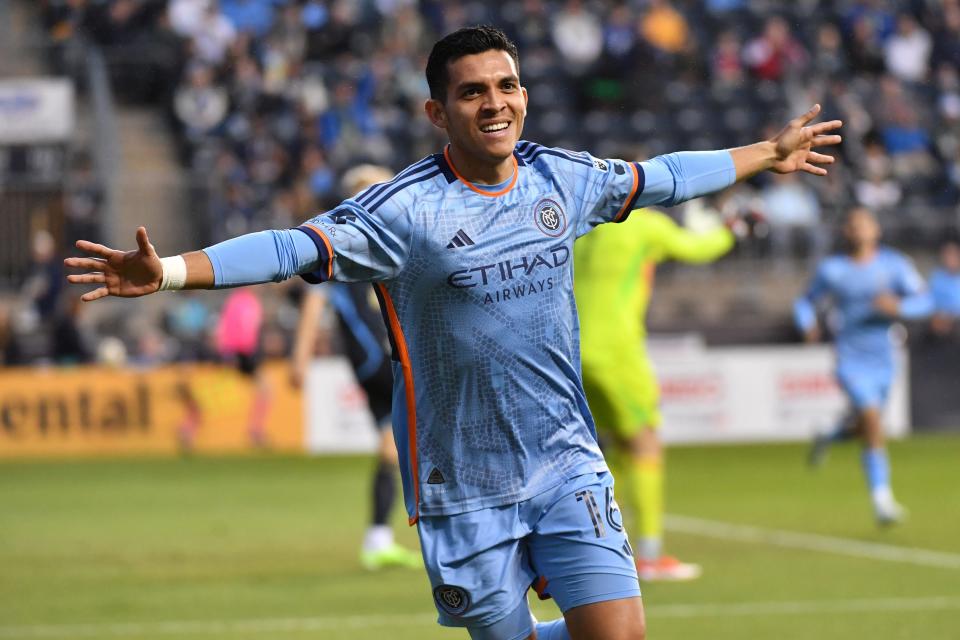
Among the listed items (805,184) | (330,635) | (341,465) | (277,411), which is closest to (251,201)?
(277,411)

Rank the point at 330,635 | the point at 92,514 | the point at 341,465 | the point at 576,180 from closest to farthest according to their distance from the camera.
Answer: the point at 576,180 < the point at 330,635 < the point at 92,514 < the point at 341,465

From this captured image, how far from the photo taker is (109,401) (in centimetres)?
2136

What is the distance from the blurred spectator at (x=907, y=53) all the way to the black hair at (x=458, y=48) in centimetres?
2418

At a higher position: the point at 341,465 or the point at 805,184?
the point at 805,184

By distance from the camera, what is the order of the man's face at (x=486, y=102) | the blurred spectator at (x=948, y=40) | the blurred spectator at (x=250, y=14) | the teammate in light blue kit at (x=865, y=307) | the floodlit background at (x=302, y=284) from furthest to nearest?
1. the blurred spectator at (x=948, y=40)
2. the blurred spectator at (x=250, y=14)
3. the teammate in light blue kit at (x=865, y=307)
4. the floodlit background at (x=302, y=284)
5. the man's face at (x=486, y=102)

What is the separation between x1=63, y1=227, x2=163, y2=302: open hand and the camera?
4715mm

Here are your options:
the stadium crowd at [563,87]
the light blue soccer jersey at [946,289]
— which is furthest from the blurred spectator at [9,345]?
the light blue soccer jersey at [946,289]

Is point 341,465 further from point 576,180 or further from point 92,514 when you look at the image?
point 576,180

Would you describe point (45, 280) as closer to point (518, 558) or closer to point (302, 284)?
point (302, 284)

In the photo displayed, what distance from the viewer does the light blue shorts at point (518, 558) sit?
17.2 feet

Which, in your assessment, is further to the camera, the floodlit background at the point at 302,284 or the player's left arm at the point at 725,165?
the floodlit background at the point at 302,284

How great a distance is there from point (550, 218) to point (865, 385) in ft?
28.7

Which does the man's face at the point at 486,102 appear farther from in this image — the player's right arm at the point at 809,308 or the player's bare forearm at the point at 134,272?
the player's right arm at the point at 809,308

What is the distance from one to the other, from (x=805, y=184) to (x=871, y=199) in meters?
1.01
